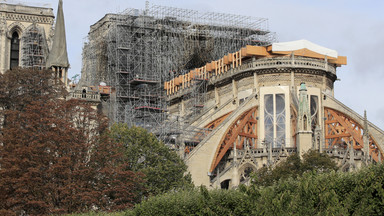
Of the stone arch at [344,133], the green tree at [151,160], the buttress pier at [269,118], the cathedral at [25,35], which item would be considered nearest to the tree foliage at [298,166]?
the buttress pier at [269,118]

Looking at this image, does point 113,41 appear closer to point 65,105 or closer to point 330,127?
point 330,127

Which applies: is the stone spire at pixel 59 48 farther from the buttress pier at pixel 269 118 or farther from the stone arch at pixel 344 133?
the stone arch at pixel 344 133

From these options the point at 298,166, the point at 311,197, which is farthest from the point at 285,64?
the point at 311,197

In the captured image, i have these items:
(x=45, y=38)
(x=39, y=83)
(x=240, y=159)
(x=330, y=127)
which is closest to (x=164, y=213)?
(x=39, y=83)

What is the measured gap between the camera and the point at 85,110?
48.1 meters

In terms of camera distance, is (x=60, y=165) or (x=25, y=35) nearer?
(x=60, y=165)

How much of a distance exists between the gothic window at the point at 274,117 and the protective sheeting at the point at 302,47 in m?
4.59

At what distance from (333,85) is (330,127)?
508 cm

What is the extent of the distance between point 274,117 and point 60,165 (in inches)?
1140

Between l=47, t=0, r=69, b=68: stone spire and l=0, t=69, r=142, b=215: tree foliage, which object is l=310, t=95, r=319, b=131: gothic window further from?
l=0, t=69, r=142, b=215: tree foliage

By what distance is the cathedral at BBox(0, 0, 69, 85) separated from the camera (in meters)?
75.8

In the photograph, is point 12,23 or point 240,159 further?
point 12,23

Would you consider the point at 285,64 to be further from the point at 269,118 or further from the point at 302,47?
the point at 269,118

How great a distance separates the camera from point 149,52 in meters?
82.3
